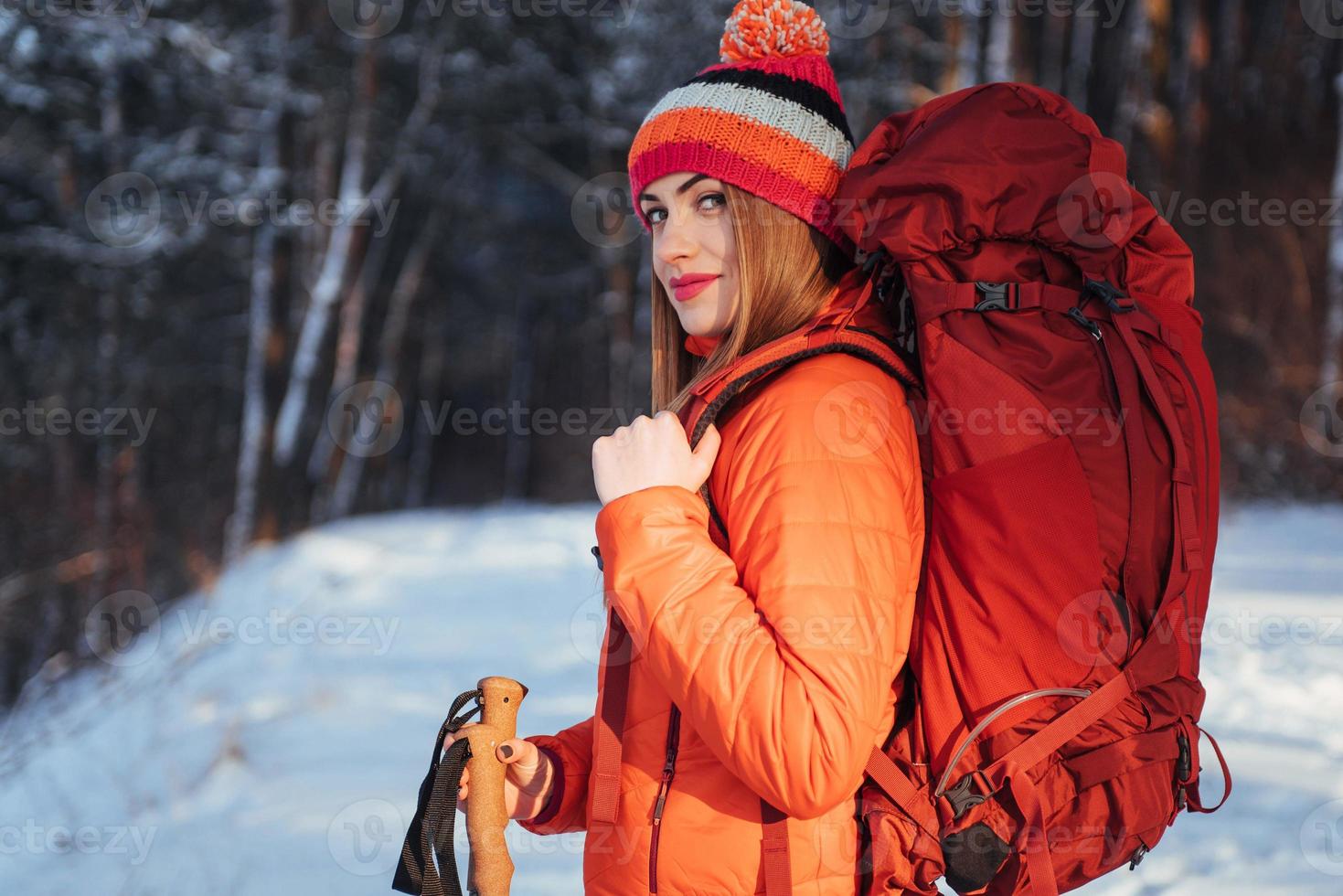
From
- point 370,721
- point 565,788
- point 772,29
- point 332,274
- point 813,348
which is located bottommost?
point 370,721

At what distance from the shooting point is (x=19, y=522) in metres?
13.6

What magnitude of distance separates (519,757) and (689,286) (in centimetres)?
85

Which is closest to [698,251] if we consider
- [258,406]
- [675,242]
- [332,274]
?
[675,242]

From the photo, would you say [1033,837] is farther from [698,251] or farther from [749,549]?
[698,251]

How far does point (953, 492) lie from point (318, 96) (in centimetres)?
1260

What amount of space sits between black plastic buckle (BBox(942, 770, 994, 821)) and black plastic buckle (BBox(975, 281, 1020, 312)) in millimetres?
645

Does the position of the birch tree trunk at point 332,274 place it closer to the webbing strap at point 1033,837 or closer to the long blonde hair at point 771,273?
the long blonde hair at point 771,273

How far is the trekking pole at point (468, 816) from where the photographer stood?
5.42ft

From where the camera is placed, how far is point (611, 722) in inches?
63.7

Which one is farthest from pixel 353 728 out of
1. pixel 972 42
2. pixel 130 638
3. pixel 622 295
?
pixel 622 295

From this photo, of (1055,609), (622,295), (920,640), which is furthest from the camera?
(622,295)

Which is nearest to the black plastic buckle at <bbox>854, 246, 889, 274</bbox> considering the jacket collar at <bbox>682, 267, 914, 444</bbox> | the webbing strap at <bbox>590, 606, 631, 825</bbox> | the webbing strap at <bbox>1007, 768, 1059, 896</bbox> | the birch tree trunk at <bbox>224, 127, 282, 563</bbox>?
the jacket collar at <bbox>682, 267, 914, 444</bbox>

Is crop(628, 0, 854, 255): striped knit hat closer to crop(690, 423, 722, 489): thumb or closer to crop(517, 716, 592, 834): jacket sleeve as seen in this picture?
crop(690, 423, 722, 489): thumb

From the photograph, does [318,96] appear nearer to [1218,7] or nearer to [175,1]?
[175,1]
